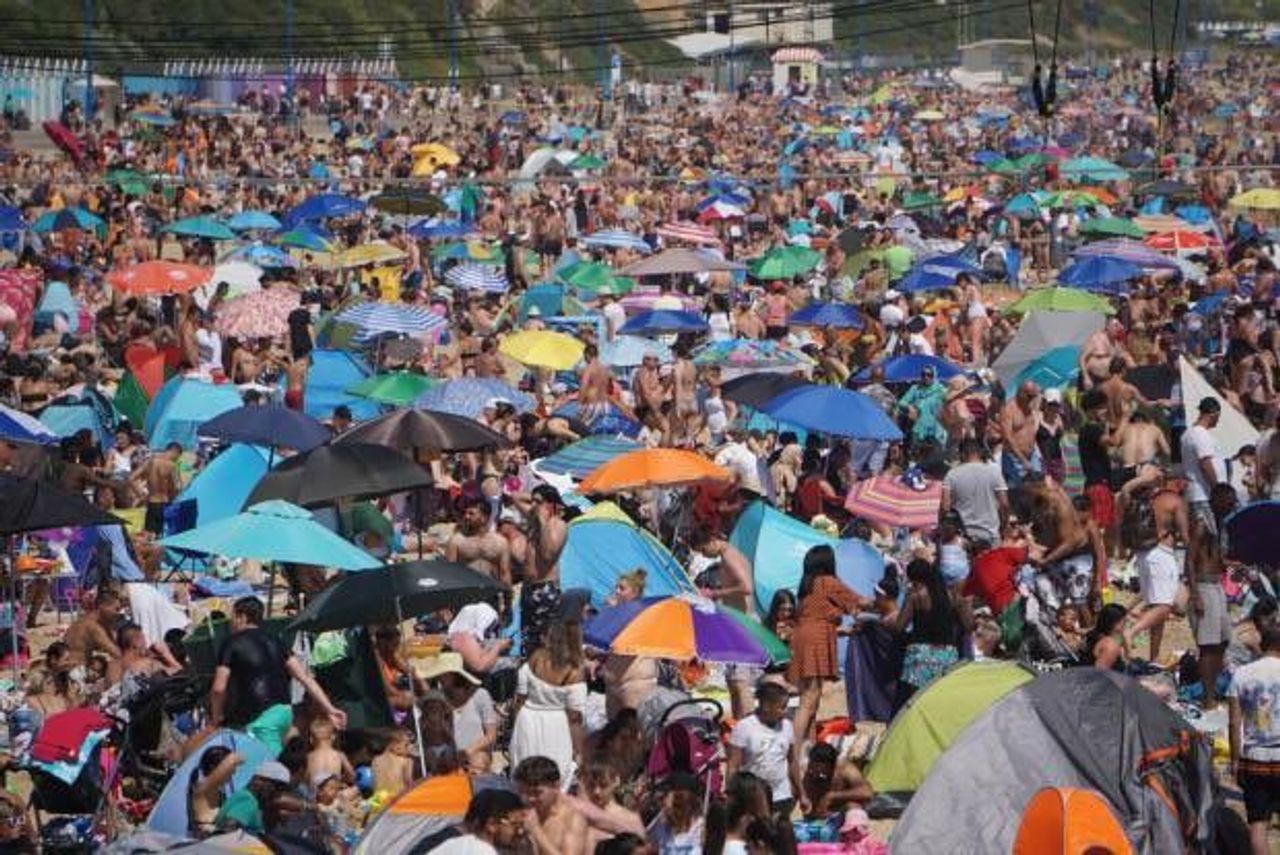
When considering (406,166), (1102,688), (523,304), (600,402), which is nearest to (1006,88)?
(406,166)

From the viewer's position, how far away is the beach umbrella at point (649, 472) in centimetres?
1428

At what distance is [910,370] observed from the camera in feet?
63.2

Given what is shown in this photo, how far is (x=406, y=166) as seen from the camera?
151 feet

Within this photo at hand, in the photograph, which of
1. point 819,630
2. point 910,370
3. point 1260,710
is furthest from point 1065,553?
point 910,370

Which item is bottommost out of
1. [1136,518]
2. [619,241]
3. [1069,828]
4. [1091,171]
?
[1091,171]

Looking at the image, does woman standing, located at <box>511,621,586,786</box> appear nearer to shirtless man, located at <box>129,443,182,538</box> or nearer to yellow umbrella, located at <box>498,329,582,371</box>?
shirtless man, located at <box>129,443,182,538</box>

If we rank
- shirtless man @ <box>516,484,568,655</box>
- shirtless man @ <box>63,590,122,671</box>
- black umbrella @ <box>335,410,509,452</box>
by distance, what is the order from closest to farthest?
1. shirtless man @ <box>63,590,122,671</box>
2. shirtless man @ <box>516,484,568,655</box>
3. black umbrella @ <box>335,410,509,452</box>

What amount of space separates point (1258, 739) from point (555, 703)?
2733 millimetres

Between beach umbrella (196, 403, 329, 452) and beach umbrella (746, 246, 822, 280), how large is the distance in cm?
1302

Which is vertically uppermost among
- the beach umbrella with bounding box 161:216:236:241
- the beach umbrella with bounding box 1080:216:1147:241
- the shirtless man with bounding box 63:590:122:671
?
the shirtless man with bounding box 63:590:122:671

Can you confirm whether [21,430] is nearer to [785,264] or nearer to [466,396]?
[466,396]

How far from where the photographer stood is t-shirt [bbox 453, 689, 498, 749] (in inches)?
429

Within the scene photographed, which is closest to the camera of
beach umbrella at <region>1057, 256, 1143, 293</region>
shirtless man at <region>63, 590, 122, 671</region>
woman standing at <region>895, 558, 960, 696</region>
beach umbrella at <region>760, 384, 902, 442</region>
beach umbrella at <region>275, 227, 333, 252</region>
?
woman standing at <region>895, 558, 960, 696</region>

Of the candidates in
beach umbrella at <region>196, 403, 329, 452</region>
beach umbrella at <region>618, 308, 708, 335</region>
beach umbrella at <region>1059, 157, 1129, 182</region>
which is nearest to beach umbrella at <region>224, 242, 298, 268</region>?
beach umbrella at <region>618, 308, 708, 335</region>
